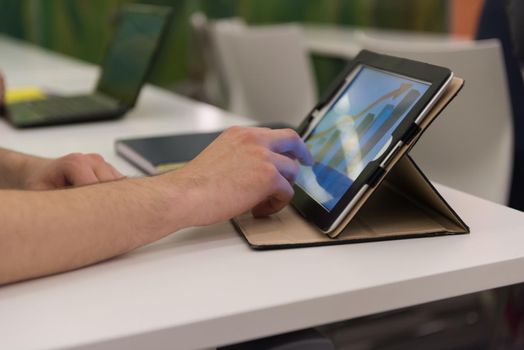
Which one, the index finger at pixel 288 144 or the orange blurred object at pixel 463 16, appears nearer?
the index finger at pixel 288 144

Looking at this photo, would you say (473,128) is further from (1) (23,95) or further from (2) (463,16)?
(2) (463,16)

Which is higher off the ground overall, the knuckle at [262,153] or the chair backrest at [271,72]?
the knuckle at [262,153]

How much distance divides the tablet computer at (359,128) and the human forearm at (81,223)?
6.8 inches

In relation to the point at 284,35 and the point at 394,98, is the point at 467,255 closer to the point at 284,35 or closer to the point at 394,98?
the point at 394,98

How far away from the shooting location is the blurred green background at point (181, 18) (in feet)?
12.3

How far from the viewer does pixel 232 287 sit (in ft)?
2.13

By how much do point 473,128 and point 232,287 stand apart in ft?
3.56

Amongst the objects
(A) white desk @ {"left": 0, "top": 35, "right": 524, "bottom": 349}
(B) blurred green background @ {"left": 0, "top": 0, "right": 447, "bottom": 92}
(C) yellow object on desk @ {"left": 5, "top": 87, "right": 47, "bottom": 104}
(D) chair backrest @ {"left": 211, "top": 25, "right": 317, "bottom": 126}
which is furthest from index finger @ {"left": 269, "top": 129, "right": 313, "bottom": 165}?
(B) blurred green background @ {"left": 0, "top": 0, "right": 447, "bottom": 92}

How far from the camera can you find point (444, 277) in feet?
2.21

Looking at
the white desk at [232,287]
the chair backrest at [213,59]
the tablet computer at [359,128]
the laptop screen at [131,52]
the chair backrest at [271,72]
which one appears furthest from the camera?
the chair backrest at [213,59]

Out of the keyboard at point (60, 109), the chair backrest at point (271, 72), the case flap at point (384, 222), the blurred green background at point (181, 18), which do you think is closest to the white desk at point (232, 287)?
the case flap at point (384, 222)

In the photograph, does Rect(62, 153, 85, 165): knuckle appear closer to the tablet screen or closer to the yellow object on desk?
the tablet screen

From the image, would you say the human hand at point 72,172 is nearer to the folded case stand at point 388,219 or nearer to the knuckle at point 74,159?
the knuckle at point 74,159

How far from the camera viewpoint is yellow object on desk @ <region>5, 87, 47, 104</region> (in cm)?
166
